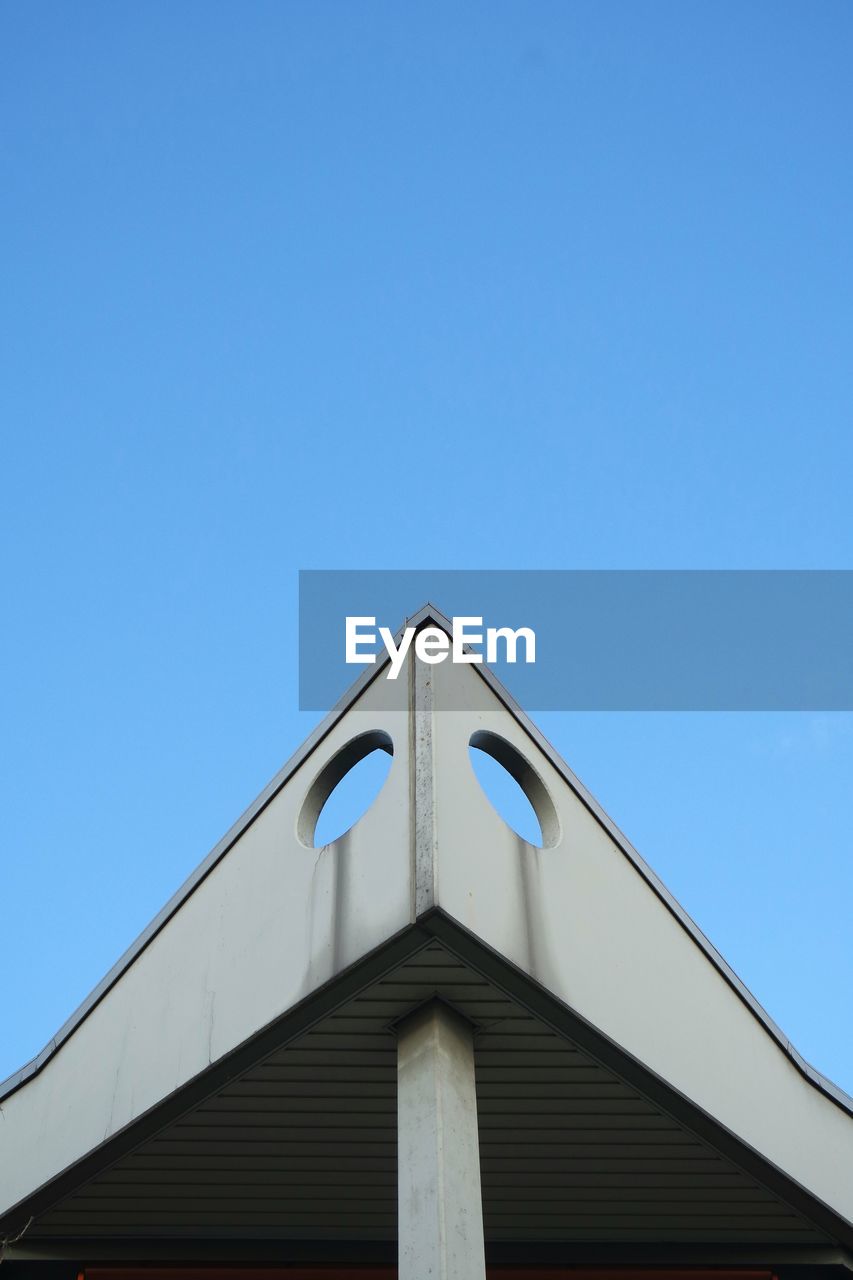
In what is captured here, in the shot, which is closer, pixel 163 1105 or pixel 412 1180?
pixel 412 1180

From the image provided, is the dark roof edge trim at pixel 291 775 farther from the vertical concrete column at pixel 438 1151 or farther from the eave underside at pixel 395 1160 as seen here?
the vertical concrete column at pixel 438 1151

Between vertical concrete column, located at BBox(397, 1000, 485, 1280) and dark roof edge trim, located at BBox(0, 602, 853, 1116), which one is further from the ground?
dark roof edge trim, located at BBox(0, 602, 853, 1116)

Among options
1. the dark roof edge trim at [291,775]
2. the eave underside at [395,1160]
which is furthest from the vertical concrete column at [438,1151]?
the dark roof edge trim at [291,775]

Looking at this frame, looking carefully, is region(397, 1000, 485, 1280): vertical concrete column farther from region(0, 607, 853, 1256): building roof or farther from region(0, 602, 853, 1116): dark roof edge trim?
region(0, 602, 853, 1116): dark roof edge trim

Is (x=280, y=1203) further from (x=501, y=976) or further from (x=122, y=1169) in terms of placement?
(x=501, y=976)

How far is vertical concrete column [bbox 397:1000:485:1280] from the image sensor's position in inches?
302

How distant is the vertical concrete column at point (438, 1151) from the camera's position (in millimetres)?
7676

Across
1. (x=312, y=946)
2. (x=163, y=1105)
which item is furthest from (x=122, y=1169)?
(x=312, y=946)

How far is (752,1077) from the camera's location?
32.0 feet

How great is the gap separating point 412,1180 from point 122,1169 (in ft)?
8.86

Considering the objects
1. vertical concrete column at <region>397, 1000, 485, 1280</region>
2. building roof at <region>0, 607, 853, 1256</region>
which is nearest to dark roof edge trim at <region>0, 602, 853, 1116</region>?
building roof at <region>0, 607, 853, 1256</region>

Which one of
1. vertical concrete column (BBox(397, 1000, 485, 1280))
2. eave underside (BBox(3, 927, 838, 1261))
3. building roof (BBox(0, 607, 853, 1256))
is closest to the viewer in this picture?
vertical concrete column (BBox(397, 1000, 485, 1280))

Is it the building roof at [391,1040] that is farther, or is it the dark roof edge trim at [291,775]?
the dark roof edge trim at [291,775]

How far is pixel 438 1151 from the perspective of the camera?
801 cm
